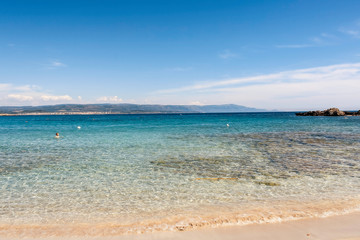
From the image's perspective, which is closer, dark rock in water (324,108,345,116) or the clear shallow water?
the clear shallow water

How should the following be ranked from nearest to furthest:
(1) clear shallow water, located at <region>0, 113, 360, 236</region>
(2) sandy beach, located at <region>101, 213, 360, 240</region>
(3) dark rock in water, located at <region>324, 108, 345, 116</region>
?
(2) sandy beach, located at <region>101, 213, 360, 240</region>
(1) clear shallow water, located at <region>0, 113, 360, 236</region>
(3) dark rock in water, located at <region>324, 108, 345, 116</region>

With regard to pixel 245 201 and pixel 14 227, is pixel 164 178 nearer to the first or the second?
pixel 245 201

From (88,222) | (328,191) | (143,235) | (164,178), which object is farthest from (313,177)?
(88,222)

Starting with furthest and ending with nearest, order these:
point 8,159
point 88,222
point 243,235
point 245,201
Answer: point 8,159 < point 245,201 < point 88,222 < point 243,235

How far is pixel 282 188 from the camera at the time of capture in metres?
9.79

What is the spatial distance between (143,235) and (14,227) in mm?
3623

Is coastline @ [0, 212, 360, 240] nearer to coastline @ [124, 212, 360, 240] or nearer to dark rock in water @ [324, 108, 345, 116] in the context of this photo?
coastline @ [124, 212, 360, 240]

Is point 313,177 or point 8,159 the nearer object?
point 313,177

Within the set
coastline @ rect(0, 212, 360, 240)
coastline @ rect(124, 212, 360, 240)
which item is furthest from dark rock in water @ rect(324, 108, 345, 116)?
coastline @ rect(0, 212, 360, 240)

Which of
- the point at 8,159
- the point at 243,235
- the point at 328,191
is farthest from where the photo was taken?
the point at 8,159

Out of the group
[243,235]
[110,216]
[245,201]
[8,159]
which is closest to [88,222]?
[110,216]

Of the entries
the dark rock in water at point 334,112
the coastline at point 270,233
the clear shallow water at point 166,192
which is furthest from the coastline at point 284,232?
the dark rock in water at point 334,112

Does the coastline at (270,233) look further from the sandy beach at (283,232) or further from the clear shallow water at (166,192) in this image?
the clear shallow water at (166,192)

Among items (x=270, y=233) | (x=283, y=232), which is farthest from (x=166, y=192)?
(x=283, y=232)
